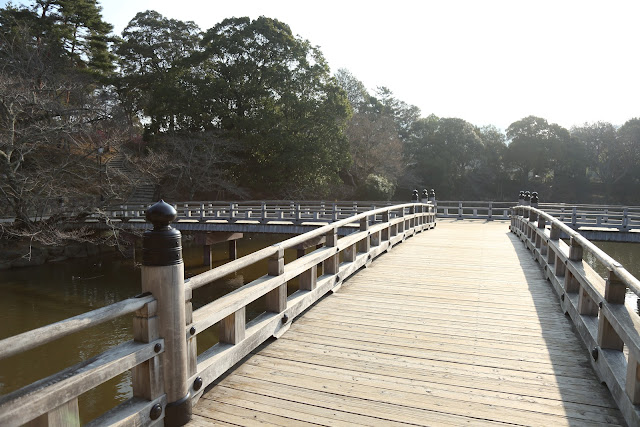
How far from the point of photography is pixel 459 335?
4.38m

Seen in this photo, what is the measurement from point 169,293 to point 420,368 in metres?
2.12

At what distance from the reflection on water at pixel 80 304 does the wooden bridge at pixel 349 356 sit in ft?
16.5

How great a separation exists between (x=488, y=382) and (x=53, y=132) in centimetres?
1802

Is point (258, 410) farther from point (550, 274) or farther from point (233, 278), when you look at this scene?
point (233, 278)

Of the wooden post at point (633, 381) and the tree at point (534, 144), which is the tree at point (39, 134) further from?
the tree at point (534, 144)

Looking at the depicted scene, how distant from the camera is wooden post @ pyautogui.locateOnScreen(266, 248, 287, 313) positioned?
166 inches

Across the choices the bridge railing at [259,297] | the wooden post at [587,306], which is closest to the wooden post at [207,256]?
the bridge railing at [259,297]

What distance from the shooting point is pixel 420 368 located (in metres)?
3.58

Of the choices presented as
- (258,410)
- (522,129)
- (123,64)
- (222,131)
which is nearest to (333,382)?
(258,410)

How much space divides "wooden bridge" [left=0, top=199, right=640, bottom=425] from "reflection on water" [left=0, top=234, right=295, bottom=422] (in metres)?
5.04

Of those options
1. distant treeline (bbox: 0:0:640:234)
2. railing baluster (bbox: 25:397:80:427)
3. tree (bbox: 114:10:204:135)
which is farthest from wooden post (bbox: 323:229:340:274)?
tree (bbox: 114:10:204:135)

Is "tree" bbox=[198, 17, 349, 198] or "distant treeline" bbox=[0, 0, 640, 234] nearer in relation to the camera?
"distant treeline" bbox=[0, 0, 640, 234]

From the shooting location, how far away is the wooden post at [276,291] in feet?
13.8

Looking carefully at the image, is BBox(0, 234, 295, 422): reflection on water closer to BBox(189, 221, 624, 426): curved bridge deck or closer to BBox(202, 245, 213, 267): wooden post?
BBox(202, 245, 213, 267): wooden post
